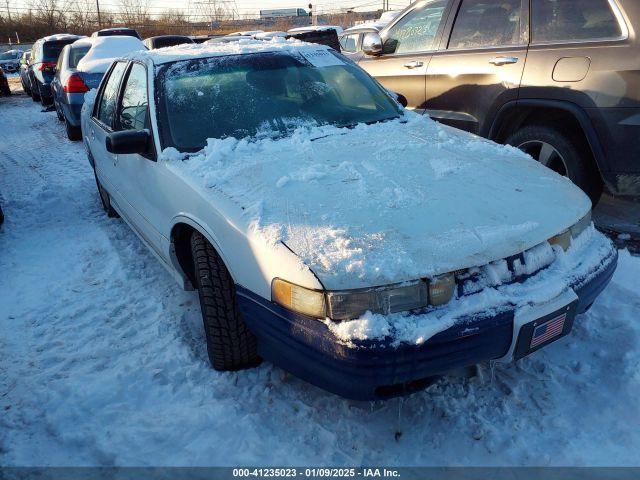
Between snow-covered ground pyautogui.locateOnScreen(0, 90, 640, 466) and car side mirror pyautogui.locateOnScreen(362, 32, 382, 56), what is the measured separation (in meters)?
3.07

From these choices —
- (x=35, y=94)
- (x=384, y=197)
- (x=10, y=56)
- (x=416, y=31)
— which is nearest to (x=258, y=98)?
(x=384, y=197)

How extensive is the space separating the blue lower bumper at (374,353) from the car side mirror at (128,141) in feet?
4.43

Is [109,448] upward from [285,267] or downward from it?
downward

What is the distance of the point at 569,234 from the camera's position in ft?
7.57

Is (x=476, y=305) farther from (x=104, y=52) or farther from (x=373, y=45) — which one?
(x=104, y=52)

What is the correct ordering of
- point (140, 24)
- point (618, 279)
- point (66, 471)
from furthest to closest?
point (140, 24) < point (618, 279) < point (66, 471)

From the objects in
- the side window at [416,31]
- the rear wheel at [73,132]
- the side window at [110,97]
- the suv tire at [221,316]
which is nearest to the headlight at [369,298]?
the suv tire at [221,316]

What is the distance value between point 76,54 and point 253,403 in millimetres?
8984

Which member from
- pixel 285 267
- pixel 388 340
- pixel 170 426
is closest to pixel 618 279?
pixel 388 340

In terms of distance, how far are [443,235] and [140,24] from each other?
5021cm

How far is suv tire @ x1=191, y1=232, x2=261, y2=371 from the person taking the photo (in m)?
2.37

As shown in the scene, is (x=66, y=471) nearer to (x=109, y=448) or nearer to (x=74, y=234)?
(x=109, y=448)

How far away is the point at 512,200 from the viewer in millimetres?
2291

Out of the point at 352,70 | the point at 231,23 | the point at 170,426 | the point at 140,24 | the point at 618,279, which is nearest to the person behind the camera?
the point at 170,426
